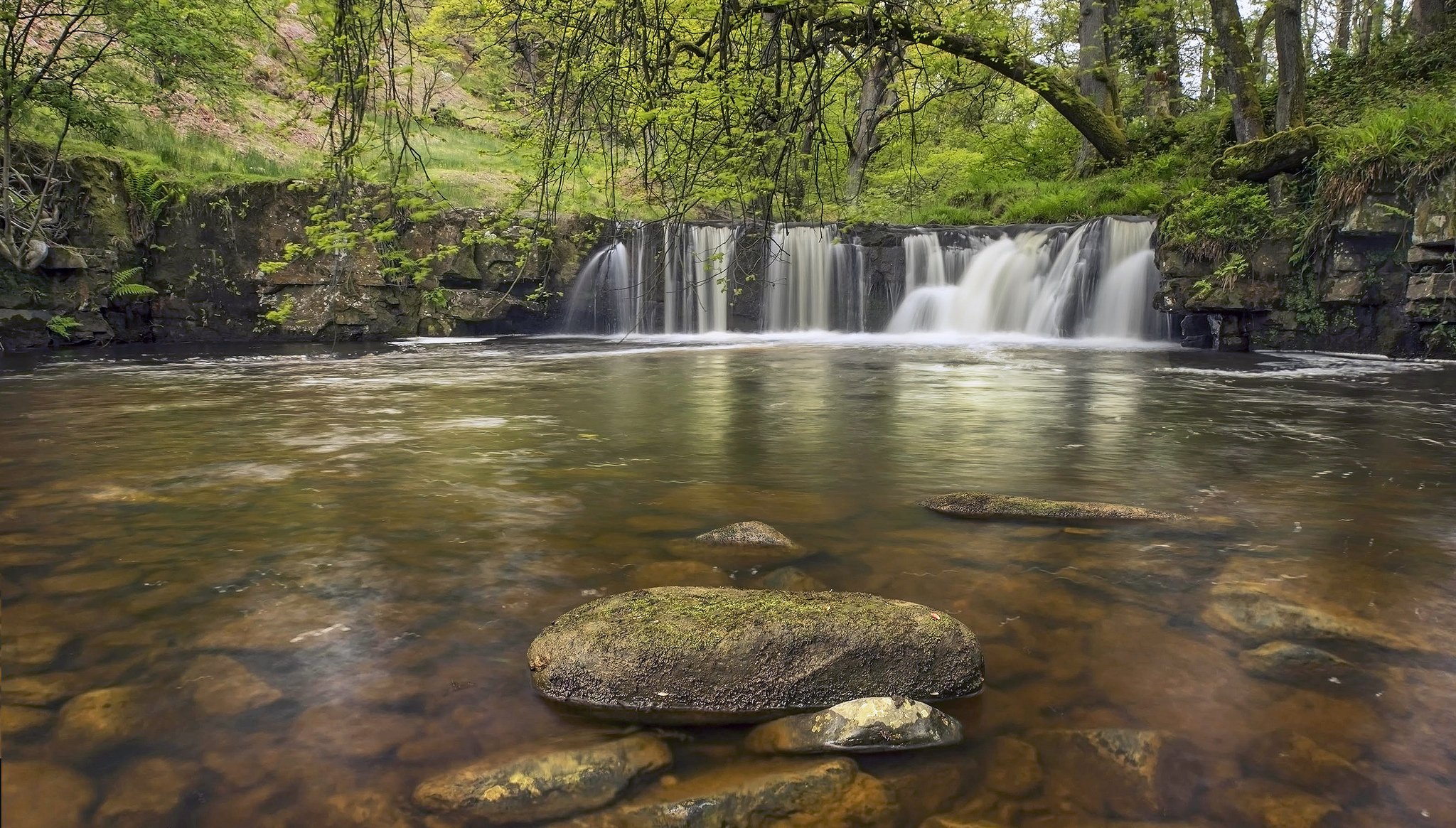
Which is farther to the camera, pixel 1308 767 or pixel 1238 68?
pixel 1238 68

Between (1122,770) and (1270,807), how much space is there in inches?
14.3

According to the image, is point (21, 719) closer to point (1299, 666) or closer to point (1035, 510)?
point (1299, 666)

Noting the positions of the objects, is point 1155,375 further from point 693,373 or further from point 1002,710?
point 1002,710

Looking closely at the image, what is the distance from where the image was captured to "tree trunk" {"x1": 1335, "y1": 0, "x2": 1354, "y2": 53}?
81.8 ft

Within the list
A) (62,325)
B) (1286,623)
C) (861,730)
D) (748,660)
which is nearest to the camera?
(861,730)

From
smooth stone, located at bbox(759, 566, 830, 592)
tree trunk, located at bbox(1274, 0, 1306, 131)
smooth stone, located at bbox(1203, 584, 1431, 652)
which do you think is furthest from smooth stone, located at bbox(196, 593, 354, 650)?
tree trunk, located at bbox(1274, 0, 1306, 131)

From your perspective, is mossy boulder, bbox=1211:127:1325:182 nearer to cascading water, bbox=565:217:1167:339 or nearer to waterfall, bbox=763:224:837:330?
cascading water, bbox=565:217:1167:339

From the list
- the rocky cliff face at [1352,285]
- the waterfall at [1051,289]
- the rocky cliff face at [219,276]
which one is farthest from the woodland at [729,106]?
the waterfall at [1051,289]

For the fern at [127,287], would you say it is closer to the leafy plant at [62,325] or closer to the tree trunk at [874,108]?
the leafy plant at [62,325]

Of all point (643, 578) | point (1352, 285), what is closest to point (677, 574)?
point (643, 578)

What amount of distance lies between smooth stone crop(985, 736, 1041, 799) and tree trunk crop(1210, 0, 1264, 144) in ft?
52.7

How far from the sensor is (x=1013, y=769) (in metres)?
2.58

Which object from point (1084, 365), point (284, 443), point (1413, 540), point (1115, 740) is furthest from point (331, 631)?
point (1084, 365)

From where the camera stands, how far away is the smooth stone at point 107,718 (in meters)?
2.72
